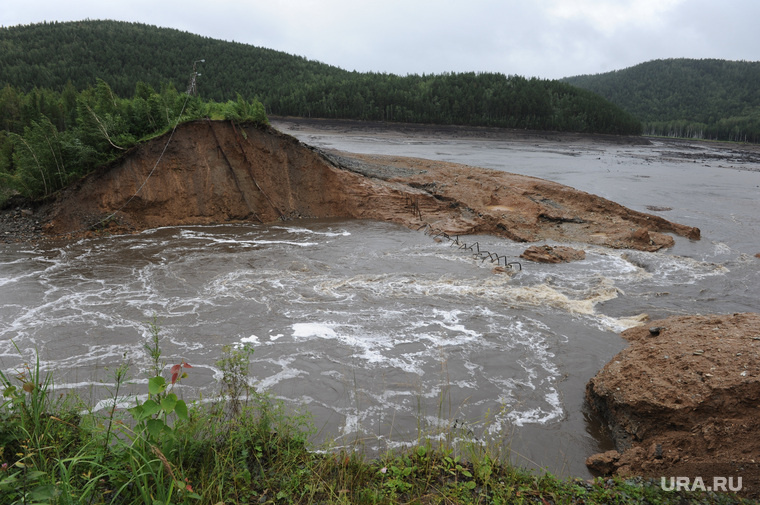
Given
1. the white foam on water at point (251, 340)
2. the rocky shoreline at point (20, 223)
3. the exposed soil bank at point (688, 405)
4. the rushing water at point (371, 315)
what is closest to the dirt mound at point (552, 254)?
the rushing water at point (371, 315)

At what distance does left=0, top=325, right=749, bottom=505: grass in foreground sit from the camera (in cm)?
326

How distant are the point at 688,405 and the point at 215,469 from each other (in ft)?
19.2

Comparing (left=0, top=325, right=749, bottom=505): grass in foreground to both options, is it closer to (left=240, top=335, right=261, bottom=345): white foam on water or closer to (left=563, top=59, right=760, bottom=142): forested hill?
(left=240, top=335, right=261, bottom=345): white foam on water

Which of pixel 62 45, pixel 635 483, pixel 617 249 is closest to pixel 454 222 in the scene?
pixel 617 249

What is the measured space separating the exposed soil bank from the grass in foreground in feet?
2.58

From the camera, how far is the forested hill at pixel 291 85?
238 ft

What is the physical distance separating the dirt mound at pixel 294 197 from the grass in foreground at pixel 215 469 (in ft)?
47.1

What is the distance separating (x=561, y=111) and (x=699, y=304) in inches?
3110

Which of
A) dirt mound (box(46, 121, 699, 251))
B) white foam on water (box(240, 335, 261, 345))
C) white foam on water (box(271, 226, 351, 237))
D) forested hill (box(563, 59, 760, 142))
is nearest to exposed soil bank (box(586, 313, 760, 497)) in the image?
white foam on water (box(240, 335, 261, 345))

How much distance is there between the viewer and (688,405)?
5.86m

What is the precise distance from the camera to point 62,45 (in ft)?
258

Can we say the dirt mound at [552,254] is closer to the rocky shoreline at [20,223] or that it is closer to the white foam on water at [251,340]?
the white foam on water at [251,340]

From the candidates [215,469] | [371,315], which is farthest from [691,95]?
[215,469]

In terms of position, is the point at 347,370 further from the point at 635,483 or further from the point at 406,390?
the point at 635,483
